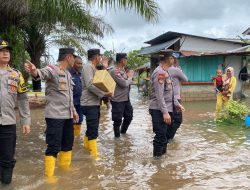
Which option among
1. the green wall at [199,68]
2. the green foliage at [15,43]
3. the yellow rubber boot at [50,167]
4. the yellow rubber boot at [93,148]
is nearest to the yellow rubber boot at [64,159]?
the yellow rubber boot at [50,167]

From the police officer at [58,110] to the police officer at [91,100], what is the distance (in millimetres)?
938

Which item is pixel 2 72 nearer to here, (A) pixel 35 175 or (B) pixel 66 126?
(B) pixel 66 126

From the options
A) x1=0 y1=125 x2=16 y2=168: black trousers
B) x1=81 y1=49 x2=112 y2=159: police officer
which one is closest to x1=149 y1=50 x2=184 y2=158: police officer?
x1=81 y1=49 x2=112 y2=159: police officer

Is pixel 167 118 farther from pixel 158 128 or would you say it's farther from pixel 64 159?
pixel 64 159

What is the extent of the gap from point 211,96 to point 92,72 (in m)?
12.4

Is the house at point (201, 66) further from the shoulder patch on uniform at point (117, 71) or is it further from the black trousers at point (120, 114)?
the shoulder patch on uniform at point (117, 71)

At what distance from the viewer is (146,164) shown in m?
6.22

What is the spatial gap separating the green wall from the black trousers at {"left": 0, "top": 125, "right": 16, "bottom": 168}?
565 inches

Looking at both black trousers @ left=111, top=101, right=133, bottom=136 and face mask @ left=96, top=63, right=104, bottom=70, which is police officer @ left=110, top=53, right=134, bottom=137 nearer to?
black trousers @ left=111, top=101, right=133, bottom=136

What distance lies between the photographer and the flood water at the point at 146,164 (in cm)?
523

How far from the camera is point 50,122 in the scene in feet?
17.7

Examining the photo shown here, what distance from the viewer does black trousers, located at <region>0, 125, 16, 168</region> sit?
4.74 meters

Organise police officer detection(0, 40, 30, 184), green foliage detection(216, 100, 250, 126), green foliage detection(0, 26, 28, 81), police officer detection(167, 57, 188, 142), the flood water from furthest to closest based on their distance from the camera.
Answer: green foliage detection(0, 26, 28, 81)
green foliage detection(216, 100, 250, 126)
police officer detection(167, 57, 188, 142)
the flood water
police officer detection(0, 40, 30, 184)

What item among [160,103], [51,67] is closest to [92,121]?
[160,103]
